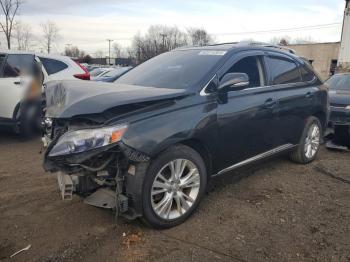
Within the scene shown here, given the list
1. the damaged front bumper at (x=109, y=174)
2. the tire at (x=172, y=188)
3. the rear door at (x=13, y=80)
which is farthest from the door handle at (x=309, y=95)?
the rear door at (x=13, y=80)

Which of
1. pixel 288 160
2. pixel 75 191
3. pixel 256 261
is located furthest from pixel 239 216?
pixel 288 160

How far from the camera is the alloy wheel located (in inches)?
135

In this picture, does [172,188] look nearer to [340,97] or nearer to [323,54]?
[340,97]

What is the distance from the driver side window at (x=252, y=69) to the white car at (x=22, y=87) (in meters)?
4.27

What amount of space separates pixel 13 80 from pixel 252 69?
479 cm

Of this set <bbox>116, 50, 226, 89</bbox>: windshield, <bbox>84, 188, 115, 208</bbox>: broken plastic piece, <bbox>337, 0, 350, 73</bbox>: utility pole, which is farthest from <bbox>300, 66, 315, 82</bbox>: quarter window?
<bbox>337, 0, 350, 73</bbox>: utility pole

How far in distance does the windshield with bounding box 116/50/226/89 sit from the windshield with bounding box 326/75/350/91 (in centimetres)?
528

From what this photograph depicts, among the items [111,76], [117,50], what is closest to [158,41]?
[117,50]

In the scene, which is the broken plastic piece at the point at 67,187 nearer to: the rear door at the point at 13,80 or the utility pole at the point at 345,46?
the rear door at the point at 13,80

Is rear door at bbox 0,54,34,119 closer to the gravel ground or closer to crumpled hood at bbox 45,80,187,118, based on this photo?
the gravel ground

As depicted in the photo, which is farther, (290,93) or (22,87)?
(22,87)

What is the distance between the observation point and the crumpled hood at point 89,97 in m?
3.15

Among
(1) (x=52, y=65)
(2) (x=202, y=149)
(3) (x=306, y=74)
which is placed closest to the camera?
(2) (x=202, y=149)

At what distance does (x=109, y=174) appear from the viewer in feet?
10.6
